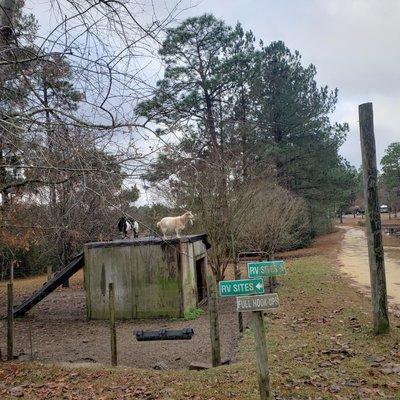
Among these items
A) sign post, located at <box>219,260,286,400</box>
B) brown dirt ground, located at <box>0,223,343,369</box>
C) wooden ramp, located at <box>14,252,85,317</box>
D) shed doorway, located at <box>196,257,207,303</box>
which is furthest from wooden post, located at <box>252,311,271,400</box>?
shed doorway, located at <box>196,257,207,303</box>

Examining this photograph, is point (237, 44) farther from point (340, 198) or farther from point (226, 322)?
point (226, 322)

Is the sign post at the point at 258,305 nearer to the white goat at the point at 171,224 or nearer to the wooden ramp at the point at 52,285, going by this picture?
the white goat at the point at 171,224

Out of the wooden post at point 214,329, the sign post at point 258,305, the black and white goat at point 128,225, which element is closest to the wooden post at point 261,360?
the sign post at point 258,305

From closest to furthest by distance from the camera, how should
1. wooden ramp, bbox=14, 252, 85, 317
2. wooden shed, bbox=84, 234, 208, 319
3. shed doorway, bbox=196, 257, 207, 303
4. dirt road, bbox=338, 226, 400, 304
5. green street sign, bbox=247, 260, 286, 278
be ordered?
green street sign, bbox=247, 260, 286, 278, wooden shed, bbox=84, 234, 208, 319, wooden ramp, bbox=14, 252, 85, 317, shed doorway, bbox=196, 257, 207, 303, dirt road, bbox=338, 226, 400, 304

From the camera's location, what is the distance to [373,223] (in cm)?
785

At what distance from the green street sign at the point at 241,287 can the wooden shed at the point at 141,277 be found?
7305 mm

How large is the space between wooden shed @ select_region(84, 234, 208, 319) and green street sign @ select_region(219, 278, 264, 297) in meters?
7.31

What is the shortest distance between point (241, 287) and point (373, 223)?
14.0ft

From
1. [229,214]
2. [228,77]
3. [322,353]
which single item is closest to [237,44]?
[228,77]

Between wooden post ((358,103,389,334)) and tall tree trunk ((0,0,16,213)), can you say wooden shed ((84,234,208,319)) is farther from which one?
tall tree trunk ((0,0,16,213))

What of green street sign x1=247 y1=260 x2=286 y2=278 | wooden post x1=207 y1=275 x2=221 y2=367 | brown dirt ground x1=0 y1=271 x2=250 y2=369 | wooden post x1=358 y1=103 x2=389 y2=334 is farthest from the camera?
brown dirt ground x1=0 y1=271 x2=250 y2=369

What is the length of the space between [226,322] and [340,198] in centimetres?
2366

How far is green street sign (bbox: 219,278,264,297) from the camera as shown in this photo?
14.9 feet

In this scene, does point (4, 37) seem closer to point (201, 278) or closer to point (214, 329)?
point (214, 329)
